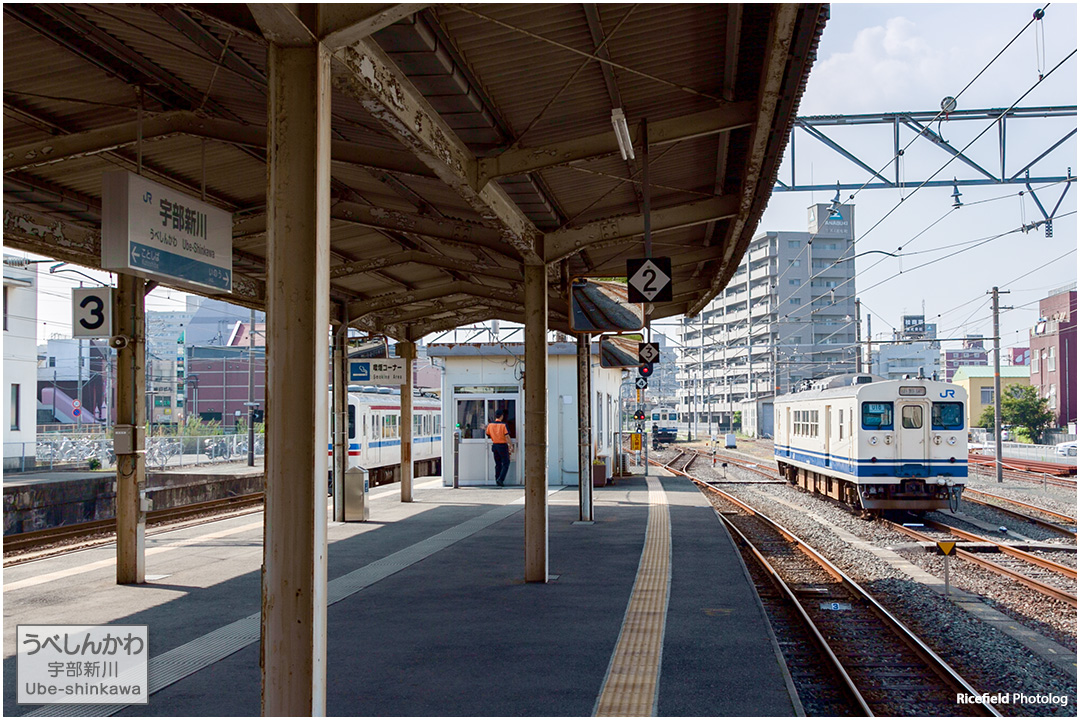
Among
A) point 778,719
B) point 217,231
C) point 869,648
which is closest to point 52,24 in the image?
point 217,231

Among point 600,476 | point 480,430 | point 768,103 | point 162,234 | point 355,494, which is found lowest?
point 600,476

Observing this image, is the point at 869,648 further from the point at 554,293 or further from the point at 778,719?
the point at 554,293

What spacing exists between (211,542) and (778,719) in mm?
9779

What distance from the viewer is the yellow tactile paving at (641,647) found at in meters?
5.39

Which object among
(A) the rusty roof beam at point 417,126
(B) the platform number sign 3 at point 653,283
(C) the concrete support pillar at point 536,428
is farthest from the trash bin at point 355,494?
(B) the platform number sign 3 at point 653,283

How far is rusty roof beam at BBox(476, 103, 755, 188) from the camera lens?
23.3ft

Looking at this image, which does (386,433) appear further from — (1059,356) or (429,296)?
(1059,356)

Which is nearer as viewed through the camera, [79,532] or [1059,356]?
[79,532]

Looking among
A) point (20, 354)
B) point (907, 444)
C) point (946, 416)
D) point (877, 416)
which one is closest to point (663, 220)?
point (877, 416)

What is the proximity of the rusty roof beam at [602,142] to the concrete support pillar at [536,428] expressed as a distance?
2.23 m

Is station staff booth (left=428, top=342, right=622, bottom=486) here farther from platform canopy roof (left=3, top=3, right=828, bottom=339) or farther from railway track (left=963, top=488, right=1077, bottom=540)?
platform canopy roof (left=3, top=3, right=828, bottom=339)

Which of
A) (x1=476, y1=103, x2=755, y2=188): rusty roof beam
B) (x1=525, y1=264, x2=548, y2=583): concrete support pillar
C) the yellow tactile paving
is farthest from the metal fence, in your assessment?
(x1=476, y1=103, x2=755, y2=188): rusty roof beam

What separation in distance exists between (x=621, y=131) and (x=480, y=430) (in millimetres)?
15325

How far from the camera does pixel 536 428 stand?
32.1 ft
